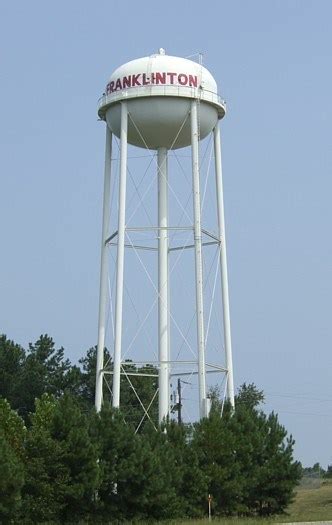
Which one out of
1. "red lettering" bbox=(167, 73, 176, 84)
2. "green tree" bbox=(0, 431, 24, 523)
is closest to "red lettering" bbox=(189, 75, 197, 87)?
"red lettering" bbox=(167, 73, 176, 84)

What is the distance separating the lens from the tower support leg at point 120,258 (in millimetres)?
37281

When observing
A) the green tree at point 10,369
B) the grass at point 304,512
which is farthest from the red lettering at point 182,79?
the green tree at point 10,369

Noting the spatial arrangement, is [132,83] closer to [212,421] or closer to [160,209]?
[160,209]

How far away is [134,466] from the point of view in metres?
33.6

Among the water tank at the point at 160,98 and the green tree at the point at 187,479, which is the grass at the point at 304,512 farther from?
the water tank at the point at 160,98

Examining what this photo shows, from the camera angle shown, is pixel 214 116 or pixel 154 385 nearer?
pixel 214 116

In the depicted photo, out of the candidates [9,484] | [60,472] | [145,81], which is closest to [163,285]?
[145,81]

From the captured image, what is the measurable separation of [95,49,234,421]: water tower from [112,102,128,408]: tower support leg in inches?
1.4

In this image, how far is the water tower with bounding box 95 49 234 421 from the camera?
3856 cm

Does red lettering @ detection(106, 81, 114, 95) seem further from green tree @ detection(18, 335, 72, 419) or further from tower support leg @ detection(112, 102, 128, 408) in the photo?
green tree @ detection(18, 335, 72, 419)

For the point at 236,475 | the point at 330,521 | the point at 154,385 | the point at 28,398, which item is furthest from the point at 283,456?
the point at 154,385

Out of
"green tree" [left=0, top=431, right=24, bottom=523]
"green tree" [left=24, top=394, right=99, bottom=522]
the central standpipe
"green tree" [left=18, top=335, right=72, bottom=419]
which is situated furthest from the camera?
"green tree" [left=18, top=335, right=72, bottom=419]

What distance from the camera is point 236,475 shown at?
37844mm

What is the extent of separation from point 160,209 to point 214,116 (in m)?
4.15
